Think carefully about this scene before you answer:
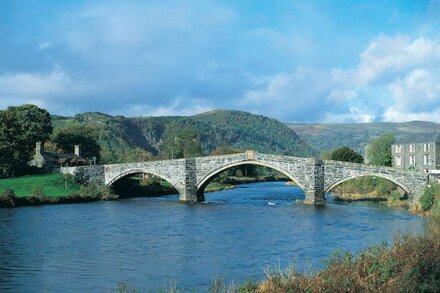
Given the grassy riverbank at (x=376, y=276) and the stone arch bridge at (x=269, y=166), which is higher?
the stone arch bridge at (x=269, y=166)

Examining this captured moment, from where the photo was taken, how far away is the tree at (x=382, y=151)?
3364 inches

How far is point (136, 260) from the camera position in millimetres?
29297

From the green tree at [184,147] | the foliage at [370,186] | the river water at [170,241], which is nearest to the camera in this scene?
the river water at [170,241]

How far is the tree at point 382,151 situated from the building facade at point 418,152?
280cm

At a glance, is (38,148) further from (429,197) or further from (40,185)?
(429,197)

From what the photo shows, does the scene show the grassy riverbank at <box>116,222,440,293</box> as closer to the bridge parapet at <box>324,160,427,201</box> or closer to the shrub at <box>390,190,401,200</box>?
the bridge parapet at <box>324,160,427,201</box>

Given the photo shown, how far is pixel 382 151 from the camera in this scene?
284 ft

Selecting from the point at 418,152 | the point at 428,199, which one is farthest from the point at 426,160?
the point at 428,199

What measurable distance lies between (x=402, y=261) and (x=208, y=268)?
11.5 m

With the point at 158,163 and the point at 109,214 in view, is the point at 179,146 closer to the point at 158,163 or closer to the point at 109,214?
the point at 158,163

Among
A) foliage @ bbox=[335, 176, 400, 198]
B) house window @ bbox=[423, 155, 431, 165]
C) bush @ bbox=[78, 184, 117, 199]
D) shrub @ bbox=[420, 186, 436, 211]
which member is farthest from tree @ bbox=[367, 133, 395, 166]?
bush @ bbox=[78, 184, 117, 199]

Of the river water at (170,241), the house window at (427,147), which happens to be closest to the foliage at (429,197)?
the river water at (170,241)

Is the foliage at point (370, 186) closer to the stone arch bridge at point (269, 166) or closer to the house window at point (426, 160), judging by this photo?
the house window at point (426, 160)

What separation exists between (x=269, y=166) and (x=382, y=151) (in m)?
28.9
